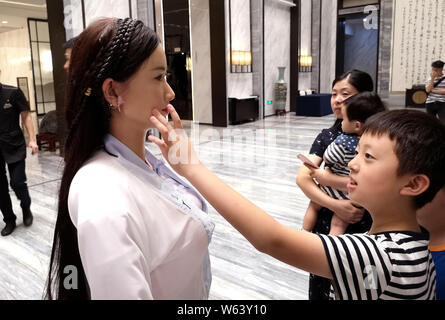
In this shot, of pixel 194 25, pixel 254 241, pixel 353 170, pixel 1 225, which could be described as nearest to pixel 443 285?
pixel 353 170

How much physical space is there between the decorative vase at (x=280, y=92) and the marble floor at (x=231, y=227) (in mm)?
4448

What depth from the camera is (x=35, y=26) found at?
42.8 feet

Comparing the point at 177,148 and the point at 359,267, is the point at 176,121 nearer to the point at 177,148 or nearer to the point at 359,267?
the point at 177,148

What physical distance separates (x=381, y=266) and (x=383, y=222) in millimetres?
121

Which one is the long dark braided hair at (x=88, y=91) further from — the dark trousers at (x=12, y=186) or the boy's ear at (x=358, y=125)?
the dark trousers at (x=12, y=186)

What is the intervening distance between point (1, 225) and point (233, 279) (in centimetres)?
254

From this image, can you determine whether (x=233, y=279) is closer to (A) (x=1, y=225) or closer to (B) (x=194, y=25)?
(A) (x=1, y=225)

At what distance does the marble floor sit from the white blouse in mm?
443

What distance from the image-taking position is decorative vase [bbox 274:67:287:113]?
40.8 ft

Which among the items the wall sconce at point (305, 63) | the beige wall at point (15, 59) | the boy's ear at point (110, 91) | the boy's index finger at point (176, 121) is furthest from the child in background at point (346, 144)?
the beige wall at point (15, 59)

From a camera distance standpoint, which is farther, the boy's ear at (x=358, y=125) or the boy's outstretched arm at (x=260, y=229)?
the boy's ear at (x=358, y=125)

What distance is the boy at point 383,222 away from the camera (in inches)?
31.7

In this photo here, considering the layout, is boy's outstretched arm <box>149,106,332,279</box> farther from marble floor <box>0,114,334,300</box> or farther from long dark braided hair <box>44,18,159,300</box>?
marble floor <box>0,114,334,300</box>

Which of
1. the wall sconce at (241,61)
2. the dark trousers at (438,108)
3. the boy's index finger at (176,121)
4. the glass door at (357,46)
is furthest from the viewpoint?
the glass door at (357,46)
